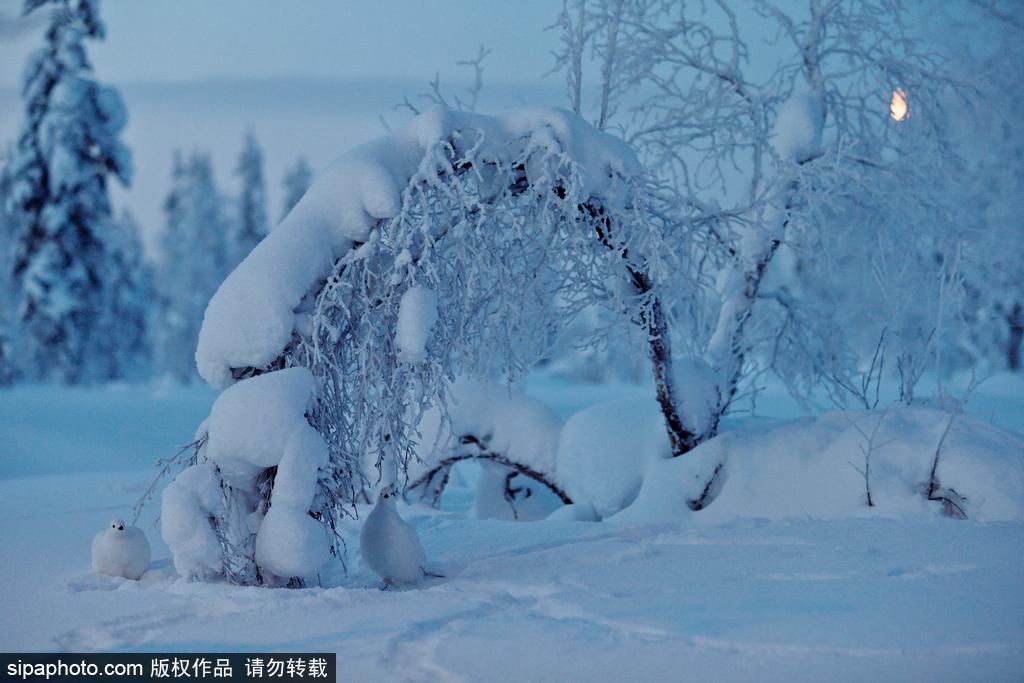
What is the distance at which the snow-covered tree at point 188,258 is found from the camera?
112ft

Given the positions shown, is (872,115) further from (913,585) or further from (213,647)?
(213,647)

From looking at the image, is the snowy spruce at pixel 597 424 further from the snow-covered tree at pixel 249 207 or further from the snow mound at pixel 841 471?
the snow-covered tree at pixel 249 207

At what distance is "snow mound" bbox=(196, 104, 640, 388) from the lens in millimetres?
5438

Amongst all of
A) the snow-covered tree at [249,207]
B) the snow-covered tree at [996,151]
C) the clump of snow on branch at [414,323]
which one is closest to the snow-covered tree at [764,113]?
the clump of snow on branch at [414,323]

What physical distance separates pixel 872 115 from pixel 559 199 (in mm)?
4640

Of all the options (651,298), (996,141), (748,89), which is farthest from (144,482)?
(996,141)

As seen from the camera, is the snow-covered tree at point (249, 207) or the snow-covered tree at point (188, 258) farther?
the snow-covered tree at point (249, 207)

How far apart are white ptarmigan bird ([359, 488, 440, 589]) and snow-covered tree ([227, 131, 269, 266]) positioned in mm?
30927

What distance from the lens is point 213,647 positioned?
400 centimetres

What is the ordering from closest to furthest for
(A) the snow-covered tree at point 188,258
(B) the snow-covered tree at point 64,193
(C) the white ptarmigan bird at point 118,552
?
1. (C) the white ptarmigan bird at point 118,552
2. (B) the snow-covered tree at point 64,193
3. (A) the snow-covered tree at point 188,258

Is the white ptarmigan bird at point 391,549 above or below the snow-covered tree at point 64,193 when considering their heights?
below

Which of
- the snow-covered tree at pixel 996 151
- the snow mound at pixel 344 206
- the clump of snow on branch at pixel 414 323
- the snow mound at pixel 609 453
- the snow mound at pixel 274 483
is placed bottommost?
the snow mound at pixel 609 453

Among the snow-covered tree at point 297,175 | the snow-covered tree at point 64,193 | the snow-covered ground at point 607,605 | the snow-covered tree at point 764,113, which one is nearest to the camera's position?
the snow-covered ground at point 607,605

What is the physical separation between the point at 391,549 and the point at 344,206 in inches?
81.9
